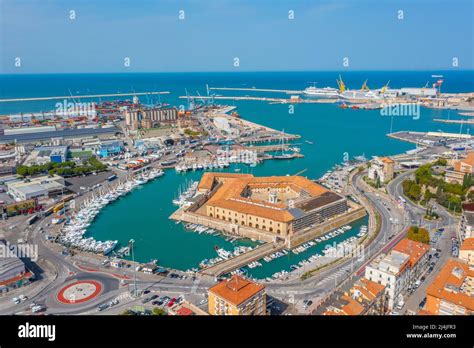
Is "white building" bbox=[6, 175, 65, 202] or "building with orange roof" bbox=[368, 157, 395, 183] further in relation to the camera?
"building with orange roof" bbox=[368, 157, 395, 183]

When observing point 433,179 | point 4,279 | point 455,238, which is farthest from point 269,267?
point 433,179

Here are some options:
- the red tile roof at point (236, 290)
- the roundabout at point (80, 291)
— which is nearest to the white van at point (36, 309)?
the roundabout at point (80, 291)

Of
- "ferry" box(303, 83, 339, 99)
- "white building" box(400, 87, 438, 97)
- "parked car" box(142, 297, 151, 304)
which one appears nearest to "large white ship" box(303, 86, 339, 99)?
"ferry" box(303, 83, 339, 99)

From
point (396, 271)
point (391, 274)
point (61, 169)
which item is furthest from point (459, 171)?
point (61, 169)

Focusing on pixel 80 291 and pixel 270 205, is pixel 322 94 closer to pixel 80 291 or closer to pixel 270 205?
pixel 270 205

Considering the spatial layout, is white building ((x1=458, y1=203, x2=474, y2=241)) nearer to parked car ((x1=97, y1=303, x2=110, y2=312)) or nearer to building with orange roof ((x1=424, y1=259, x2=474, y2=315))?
building with orange roof ((x1=424, y1=259, x2=474, y2=315))

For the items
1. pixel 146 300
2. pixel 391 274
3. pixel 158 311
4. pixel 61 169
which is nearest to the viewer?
pixel 158 311
